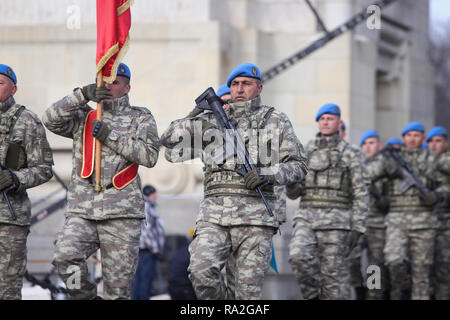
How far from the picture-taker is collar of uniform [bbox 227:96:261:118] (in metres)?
7.79

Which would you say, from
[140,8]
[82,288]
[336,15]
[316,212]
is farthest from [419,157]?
[82,288]

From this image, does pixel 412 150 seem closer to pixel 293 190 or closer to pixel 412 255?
pixel 412 255

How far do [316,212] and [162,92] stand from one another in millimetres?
5573

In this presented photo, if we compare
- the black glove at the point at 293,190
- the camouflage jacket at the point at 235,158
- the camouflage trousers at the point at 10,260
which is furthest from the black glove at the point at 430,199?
the camouflage trousers at the point at 10,260

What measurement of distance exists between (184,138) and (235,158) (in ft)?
1.59

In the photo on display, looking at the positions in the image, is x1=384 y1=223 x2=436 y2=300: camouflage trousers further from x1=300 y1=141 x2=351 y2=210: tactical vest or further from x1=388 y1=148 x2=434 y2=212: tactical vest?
x1=300 y1=141 x2=351 y2=210: tactical vest

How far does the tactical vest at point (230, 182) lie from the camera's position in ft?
25.0

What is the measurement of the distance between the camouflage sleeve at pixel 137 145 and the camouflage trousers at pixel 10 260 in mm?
1162

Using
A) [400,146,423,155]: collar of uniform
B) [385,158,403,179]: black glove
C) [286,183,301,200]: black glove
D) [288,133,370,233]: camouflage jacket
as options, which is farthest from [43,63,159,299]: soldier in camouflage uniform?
[400,146,423,155]: collar of uniform

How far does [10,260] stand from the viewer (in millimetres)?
8094

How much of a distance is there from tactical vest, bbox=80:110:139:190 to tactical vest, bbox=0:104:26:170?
665mm

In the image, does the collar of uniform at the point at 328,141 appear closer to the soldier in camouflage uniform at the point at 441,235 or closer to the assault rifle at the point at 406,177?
the assault rifle at the point at 406,177

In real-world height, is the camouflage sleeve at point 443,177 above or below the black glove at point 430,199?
above

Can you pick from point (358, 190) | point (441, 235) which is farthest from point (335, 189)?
point (441, 235)
